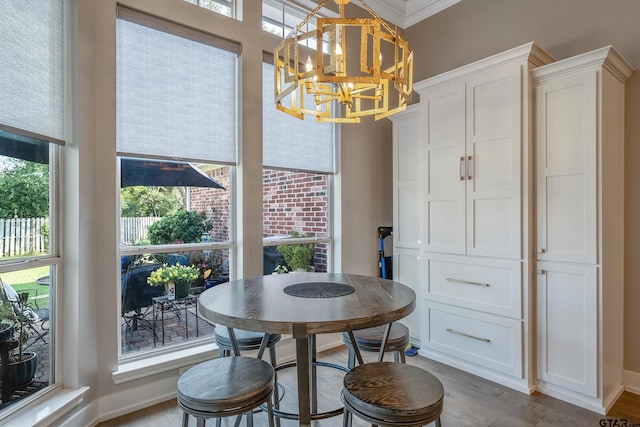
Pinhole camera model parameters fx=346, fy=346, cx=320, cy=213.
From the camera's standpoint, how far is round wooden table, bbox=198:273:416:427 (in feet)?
4.63

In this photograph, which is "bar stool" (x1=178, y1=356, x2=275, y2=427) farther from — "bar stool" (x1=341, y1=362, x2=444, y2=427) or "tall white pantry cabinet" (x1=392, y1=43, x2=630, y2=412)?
"tall white pantry cabinet" (x1=392, y1=43, x2=630, y2=412)

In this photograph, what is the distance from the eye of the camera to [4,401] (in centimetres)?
174

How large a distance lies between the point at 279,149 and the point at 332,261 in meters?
1.24

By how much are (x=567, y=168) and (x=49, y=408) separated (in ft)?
→ 11.4

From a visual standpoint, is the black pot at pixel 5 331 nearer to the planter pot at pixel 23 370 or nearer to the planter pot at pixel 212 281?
the planter pot at pixel 23 370

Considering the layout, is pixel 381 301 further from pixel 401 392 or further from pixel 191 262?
pixel 191 262

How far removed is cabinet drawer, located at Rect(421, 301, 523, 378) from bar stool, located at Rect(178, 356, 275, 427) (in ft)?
6.07

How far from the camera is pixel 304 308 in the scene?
1.57 metres

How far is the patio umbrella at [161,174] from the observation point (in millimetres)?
2404

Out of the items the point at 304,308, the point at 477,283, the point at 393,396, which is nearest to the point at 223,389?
the point at 304,308

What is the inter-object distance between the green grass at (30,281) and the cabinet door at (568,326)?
3.23m

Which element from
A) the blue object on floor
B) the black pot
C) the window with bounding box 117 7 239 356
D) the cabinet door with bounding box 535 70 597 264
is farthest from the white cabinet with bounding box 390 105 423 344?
the black pot

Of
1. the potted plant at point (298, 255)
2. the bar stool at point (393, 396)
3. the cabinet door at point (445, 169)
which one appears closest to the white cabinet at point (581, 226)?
the cabinet door at point (445, 169)

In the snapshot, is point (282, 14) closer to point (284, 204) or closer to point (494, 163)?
point (284, 204)
